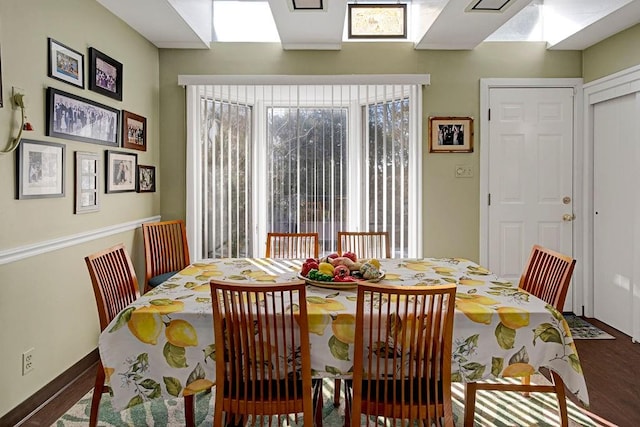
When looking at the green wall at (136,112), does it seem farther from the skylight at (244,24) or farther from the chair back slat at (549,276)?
the chair back slat at (549,276)

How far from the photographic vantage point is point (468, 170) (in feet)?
13.3

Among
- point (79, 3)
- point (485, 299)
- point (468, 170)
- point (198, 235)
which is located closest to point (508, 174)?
point (468, 170)

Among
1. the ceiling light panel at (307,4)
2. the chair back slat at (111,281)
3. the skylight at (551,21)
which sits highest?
the skylight at (551,21)

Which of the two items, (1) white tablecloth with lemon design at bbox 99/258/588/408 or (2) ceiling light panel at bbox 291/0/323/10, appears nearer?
(1) white tablecloth with lemon design at bbox 99/258/588/408

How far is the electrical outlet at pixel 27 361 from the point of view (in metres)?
2.33

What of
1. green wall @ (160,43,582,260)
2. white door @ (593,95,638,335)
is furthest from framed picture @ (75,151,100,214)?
white door @ (593,95,638,335)

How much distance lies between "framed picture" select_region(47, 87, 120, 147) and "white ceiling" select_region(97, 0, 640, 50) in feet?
2.53

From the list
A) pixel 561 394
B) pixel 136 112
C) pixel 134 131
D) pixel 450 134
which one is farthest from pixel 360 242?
pixel 136 112

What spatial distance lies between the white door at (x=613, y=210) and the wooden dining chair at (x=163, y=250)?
360 cm

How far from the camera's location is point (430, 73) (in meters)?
4.02

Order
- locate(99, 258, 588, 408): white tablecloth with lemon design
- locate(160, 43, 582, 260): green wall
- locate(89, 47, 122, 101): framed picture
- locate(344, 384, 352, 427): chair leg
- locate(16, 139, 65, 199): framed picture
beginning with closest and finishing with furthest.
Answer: locate(99, 258, 588, 408): white tablecloth with lemon design < locate(344, 384, 352, 427): chair leg < locate(16, 139, 65, 199): framed picture < locate(89, 47, 122, 101): framed picture < locate(160, 43, 582, 260): green wall

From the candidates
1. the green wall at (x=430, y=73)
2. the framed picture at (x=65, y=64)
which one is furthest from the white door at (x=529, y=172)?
the framed picture at (x=65, y=64)

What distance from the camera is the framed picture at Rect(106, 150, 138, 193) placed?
318 centimetres

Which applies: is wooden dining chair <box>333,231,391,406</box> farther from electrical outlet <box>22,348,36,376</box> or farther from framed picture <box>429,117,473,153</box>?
electrical outlet <box>22,348,36,376</box>
